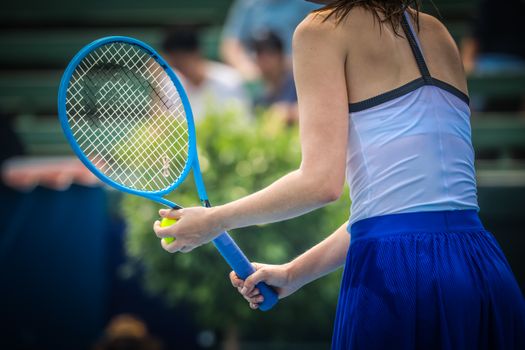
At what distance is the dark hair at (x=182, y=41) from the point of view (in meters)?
5.40

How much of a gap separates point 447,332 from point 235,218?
543 mm

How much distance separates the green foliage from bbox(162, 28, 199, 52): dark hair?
1398 mm

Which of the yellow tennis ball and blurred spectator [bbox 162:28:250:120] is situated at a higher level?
blurred spectator [bbox 162:28:250:120]

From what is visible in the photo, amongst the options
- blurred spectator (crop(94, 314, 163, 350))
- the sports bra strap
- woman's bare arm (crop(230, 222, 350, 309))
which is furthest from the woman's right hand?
blurred spectator (crop(94, 314, 163, 350))

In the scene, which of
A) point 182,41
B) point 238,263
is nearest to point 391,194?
point 238,263

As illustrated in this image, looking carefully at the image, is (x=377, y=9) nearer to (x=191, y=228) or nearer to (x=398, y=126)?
(x=398, y=126)

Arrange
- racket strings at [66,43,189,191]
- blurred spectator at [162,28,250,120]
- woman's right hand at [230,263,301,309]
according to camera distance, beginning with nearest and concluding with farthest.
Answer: woman's right hand at [230,263,301,309] < racket strings at [66,43,189,191] < blurred spectator at [162,28,250,120]

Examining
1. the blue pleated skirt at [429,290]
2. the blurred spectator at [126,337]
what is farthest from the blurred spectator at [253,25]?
the blue pleated skirt at [429,290]

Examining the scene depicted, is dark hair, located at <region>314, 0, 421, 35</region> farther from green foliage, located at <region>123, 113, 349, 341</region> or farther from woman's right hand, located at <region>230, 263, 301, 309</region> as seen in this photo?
green foliage, located at <region>123, 113, 349, 341</region>

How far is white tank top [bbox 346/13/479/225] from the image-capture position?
182 centimetres

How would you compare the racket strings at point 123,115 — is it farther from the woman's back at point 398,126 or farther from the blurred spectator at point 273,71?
the blurred spectator at point 273,71

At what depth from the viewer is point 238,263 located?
2.08m

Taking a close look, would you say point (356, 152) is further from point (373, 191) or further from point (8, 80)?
Result: point (8, 80)

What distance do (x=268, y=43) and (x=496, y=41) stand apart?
1.79 metres
